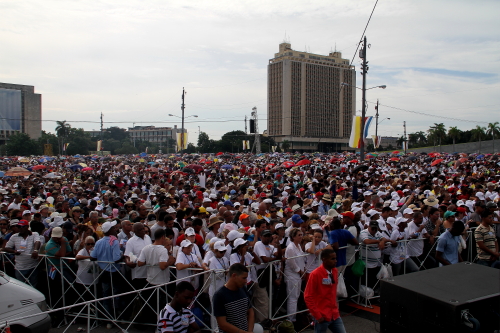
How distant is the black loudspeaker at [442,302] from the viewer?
3197 mm

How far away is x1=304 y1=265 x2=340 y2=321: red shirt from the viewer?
183 inches

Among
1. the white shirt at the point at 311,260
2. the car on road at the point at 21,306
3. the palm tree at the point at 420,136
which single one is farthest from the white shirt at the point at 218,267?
the palm tree at the point at 420,136

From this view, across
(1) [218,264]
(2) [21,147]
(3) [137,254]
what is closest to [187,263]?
(1) [218,264]

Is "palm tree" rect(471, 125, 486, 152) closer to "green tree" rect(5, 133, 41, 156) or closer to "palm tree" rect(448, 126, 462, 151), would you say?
"palm tree" rect(448, 126, 462, 151)

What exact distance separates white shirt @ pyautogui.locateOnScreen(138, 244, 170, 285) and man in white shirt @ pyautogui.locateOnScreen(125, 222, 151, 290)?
236mm

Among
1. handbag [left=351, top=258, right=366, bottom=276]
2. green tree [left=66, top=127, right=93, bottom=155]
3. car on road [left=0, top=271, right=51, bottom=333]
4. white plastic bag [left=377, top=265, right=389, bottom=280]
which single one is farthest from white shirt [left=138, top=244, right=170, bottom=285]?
green tree [left=66, top=127, right=93, bottom=155]

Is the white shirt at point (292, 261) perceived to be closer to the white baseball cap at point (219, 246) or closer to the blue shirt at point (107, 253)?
the white baseball cap at point (219, 246)

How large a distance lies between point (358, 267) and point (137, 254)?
145 inches

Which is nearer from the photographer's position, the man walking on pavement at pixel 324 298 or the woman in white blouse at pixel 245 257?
the man walking on pavement at pixel 324 298

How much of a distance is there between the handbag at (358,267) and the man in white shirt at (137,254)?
3.48m

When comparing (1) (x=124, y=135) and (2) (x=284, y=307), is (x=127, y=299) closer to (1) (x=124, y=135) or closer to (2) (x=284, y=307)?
(2) (x=284, y=307)

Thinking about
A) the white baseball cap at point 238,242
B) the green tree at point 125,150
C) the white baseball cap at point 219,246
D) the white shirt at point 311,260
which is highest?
the green tree at point 125,150

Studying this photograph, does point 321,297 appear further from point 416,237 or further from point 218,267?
point 416,237

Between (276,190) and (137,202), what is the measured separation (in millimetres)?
5078
